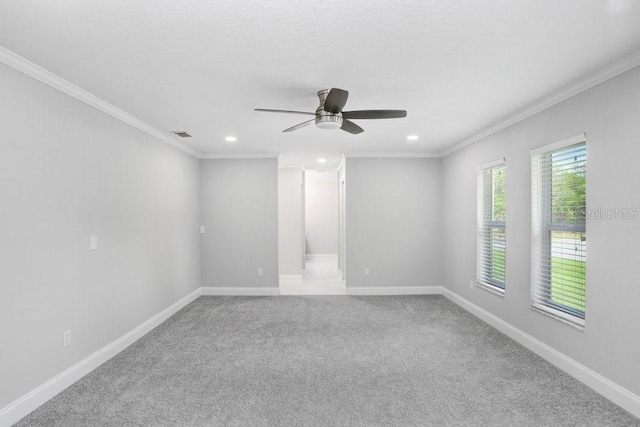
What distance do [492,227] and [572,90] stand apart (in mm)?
1842

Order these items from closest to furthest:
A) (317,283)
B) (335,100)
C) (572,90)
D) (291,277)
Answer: (335,100), (572,90), (317,283), (291,277)

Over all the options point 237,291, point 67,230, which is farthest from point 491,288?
point 67,230

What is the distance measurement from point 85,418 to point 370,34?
3071mm

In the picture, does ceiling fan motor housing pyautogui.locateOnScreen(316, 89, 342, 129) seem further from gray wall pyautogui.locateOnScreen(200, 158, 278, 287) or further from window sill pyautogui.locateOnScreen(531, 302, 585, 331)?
gray wall pyautogui.locateOnScreen(200, 158, 278, 287)

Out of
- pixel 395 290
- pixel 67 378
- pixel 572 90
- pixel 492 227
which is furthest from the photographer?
A: pixel 395 290

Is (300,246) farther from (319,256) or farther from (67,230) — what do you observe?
(67,230)

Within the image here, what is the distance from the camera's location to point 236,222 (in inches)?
223

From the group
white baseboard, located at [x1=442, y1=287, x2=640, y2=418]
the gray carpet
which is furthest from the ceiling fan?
white baseboard, located at [x1=442, y1=287, x2=640, y2=418]

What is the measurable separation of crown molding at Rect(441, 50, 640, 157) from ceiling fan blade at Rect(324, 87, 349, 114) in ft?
6.16

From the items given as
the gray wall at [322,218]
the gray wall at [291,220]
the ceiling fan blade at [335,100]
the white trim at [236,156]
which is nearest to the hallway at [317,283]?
the gray wall at [291,220]

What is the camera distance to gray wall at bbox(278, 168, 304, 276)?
706cm

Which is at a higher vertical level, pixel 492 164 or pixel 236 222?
pixel 492 164

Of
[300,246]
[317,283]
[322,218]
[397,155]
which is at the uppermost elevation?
[397,155]

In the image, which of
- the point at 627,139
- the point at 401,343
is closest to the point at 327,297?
the point at 401,343
